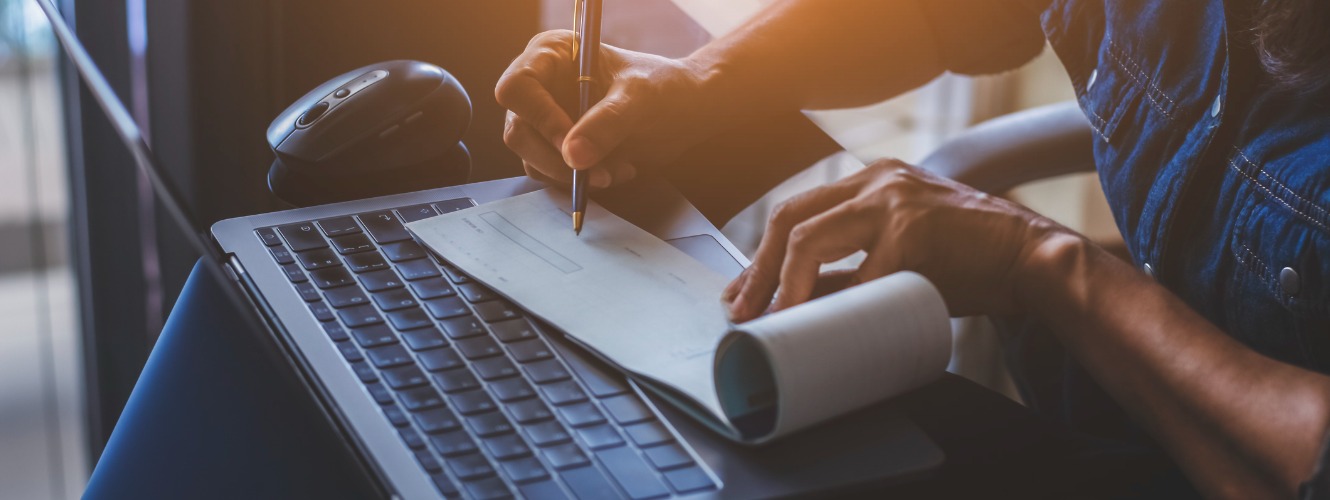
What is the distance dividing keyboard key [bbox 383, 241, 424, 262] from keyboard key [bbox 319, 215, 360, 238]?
0.11 ft

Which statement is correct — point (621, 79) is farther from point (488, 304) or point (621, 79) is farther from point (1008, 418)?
point (1008, 418)

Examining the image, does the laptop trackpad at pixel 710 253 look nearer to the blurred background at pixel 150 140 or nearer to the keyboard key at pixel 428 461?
the blurred background at pixel 150 140

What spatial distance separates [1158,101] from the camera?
79 centimetres

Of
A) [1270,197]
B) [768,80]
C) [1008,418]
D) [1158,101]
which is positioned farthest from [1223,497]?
[768,80]

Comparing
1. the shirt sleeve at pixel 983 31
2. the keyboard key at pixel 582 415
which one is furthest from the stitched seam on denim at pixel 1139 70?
the keyboard key at pixel 582 415

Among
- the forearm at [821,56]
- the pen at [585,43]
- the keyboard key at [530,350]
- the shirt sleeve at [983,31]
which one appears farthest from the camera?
the shirt sleeve at [983,31]

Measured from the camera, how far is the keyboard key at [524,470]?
0.45 meters

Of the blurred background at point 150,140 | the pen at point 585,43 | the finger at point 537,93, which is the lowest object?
the blurred background at point 150,140

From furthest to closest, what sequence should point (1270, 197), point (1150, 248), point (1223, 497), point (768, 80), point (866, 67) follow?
point (866, 67) → point (768, 80) → point (1150, 248) → point (1270, 197) → point (1223, 497)

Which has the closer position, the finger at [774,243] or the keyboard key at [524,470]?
the keyboard key at [524,470]

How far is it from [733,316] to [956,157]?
42cm

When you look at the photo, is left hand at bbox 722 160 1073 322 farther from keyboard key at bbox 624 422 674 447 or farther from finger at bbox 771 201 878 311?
keyboard key at bbox 624 422 674 447

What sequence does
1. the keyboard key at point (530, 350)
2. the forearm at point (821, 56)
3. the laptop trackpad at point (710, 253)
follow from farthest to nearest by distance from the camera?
the forearm at point (821, 56), the laptop trackpad at point (710, 253), the keyboard key at point (530, 350)

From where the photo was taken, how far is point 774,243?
0.60m
